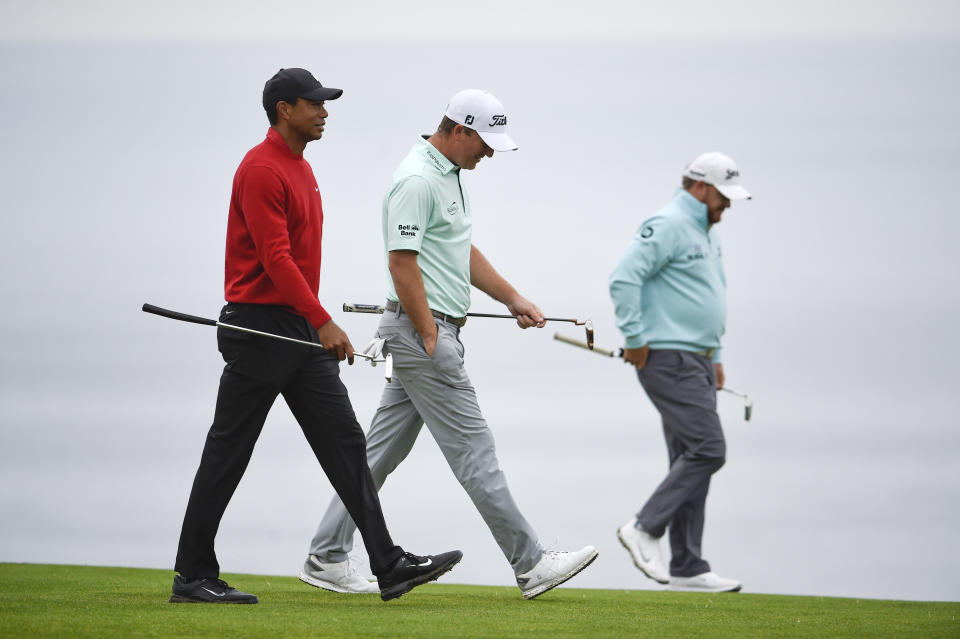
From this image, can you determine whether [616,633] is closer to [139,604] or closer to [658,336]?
[139,604]

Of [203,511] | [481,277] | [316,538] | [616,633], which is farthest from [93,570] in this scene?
[616,633]

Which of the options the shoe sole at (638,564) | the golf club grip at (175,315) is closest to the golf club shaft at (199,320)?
the golf club grip at (175,315)

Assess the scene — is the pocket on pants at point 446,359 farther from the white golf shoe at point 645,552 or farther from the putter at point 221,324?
the white golf shoe at point 645,552

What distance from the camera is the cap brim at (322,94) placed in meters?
5.09

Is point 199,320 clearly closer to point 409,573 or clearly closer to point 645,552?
point 409,573

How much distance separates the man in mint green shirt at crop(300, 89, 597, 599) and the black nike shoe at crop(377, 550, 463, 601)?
320 millimetres

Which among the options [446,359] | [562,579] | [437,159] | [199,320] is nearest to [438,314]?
[446,359]

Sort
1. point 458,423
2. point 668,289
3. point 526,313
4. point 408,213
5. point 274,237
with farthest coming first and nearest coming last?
point 668,289
point 526,313
point 458,423
point 408,213
point 274,237

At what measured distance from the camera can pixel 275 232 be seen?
4.82 m

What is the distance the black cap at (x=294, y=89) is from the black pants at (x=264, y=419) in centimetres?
78

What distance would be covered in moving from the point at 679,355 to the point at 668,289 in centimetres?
35

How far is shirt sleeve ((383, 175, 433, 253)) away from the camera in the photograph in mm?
5152

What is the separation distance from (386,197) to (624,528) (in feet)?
8.39

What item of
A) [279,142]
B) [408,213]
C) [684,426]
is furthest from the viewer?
[684,426]
